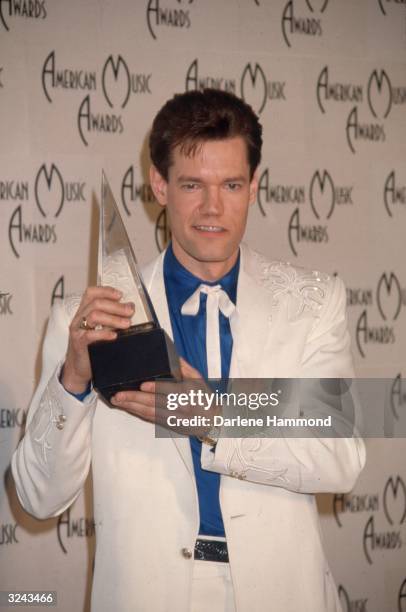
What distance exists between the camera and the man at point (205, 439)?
4.10 feet

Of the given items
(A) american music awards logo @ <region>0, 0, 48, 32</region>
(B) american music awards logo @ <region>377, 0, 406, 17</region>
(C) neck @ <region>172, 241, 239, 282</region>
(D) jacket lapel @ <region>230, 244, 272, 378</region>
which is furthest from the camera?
(B) american music awards logo @ <region>377, 0, 406, 17</region>

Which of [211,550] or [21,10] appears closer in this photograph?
[211,550]

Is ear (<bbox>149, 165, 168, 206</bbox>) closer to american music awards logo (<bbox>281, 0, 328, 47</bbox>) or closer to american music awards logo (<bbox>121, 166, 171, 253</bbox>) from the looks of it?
american music awards logo (<bbox>121, 166, 171, 253</bbox>)

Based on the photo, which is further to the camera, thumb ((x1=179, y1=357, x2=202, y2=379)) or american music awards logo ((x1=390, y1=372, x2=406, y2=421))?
american music awards logo ((x1=390, y1=372, x2=406, y2=421))

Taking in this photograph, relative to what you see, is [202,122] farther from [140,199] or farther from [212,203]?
[140,199]

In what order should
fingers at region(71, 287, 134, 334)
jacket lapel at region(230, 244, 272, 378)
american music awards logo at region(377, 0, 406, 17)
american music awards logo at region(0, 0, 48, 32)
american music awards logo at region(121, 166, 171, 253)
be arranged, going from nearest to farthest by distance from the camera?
fingers at region(71, 287, 134, 334) → jacket lapel at region(230, 244, 272, 378) → american music awards logo at region(0, 0, 48, 32) → american music awards logo at region(121, 166, 171, 253) → american music awards logo at region(377, 0, 406, 17)

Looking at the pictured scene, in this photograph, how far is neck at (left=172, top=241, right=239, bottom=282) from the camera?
1.47 metres

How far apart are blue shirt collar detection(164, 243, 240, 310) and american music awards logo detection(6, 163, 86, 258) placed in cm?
78

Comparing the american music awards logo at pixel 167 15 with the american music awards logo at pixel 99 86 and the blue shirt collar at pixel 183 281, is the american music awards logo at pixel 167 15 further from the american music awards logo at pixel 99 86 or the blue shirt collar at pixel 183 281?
the blue shirt collar at pixel 183 281

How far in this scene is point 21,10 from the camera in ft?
7.07

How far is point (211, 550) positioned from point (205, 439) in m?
0.20

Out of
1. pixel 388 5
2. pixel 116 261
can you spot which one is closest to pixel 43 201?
pixel 116 261

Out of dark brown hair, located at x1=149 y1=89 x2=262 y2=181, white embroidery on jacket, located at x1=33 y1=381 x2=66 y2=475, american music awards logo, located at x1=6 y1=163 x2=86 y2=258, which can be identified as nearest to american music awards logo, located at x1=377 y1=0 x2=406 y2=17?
american music awards logo, located at x1=6 y1=163 x2=86 y2=258

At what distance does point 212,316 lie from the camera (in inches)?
56.1
